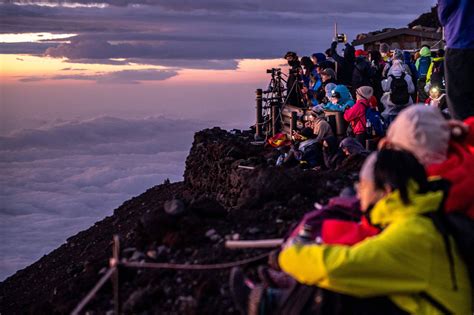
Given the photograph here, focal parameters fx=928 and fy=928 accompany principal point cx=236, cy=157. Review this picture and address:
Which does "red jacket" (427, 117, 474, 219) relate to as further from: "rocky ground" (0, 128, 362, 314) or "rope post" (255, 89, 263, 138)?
"rope post" (255, 89, 263, 138)

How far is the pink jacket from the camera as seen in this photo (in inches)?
574

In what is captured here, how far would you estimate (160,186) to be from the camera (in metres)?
35.1

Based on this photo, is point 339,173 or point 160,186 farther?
point 160,186

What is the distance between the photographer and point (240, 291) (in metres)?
6.35

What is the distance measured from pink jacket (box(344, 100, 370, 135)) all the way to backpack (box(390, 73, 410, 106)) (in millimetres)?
1035

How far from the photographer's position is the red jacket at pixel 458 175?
6.12 metres

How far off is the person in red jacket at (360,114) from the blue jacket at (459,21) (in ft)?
17.7

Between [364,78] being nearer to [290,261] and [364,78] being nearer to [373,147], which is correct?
[373,147]

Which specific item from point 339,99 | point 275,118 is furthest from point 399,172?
point 275,118

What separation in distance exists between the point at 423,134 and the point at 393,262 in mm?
1150

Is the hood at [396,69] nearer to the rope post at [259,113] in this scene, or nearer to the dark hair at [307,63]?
the dark hair at [307,63]

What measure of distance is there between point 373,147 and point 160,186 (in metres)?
21.7

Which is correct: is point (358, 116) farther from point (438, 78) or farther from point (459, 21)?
point (459, 21)

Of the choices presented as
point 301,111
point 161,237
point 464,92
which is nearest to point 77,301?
point 161,237
